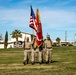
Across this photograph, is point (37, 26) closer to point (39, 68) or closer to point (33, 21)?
point (33, 21)

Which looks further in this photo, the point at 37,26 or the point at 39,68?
the point at 37,26

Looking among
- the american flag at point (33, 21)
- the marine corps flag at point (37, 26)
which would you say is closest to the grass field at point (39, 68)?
the marine corps flag at point (37, 26)

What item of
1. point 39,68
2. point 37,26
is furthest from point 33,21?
point 39,68

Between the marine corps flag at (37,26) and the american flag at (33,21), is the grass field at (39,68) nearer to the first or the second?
the marine corps flag at (37,26)

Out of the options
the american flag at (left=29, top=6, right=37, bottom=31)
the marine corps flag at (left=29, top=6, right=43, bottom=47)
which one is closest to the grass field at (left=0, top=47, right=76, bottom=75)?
the marine corps flag at (left=29, top=6, right=43, bottom=47)

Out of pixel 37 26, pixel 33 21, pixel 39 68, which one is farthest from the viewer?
pixel 33 21

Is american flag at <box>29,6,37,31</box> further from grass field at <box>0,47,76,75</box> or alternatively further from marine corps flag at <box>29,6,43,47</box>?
grass field at <box>0,47,76,75</box>

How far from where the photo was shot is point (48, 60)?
23.1 m

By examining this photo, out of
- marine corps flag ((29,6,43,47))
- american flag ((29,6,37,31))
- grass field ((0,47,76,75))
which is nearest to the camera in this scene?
grass field ((0,47,76,75))

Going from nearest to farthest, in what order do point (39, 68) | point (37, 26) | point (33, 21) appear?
point (39, 68) → point (37, 26) → point (33, 21)

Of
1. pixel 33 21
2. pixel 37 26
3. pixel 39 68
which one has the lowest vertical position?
pixel 39 68

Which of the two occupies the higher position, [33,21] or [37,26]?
[33,21]

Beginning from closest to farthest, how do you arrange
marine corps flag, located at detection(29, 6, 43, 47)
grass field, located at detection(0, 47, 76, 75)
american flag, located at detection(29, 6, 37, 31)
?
grass field, located at detection(0, 47, 76, 75)
marine corps flag, located at detection(29, 6, 43, 47)
american flag, located at detection(29, 6, 37, 31)

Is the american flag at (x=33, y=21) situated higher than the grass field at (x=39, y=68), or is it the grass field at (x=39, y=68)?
the american flag at (x=33, y=21)
